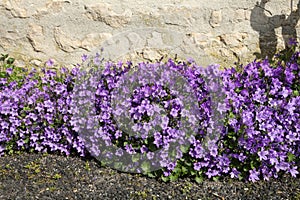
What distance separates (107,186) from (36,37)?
191 cm

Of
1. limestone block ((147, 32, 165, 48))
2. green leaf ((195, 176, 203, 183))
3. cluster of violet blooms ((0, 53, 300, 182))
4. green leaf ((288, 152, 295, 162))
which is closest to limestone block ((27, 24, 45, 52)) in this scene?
cluster of violet blooms ((0, 53, 300, 182))

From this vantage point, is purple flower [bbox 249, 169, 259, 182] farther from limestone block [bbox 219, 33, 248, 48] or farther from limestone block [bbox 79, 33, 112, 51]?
limestone block [bbox 79, 33, 112, 51]

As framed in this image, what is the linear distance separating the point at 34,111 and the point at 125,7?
1.37 meters

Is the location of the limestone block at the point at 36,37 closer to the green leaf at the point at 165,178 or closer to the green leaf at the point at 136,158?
the green leaf at the point at 136,158

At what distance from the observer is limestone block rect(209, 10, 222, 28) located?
4504 millimetres

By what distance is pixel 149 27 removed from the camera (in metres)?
4.55

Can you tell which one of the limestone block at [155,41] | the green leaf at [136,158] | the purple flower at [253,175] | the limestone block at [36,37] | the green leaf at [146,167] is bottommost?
the green leaf at [146,167]

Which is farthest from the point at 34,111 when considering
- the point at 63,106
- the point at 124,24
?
the point at 124,24

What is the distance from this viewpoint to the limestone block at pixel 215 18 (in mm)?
4504

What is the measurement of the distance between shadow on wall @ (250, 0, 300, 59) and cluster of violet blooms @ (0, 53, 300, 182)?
0.61 metres

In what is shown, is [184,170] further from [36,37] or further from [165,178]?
[36,37]

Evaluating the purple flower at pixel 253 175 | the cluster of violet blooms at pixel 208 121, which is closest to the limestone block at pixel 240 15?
the cluster of violet blooms at pixel 208 121

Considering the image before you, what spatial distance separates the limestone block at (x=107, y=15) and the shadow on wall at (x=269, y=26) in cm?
126

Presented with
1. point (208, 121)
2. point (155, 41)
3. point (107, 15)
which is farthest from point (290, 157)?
point (107, 15)
